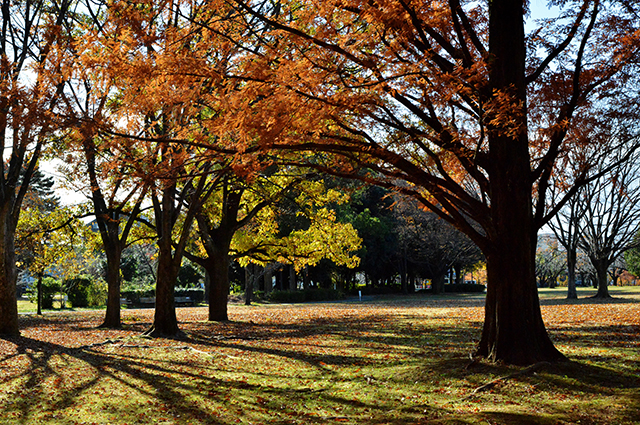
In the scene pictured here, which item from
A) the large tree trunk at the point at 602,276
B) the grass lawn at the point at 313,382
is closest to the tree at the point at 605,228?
the large tree trunk at the point at 602,276

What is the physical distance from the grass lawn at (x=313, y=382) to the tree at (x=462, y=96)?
1059mm

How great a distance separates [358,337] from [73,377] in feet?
23.0

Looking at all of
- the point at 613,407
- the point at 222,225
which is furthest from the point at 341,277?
the point at 613,407

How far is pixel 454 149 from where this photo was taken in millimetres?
7730

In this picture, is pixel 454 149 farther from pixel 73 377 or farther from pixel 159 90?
pixel 73 377

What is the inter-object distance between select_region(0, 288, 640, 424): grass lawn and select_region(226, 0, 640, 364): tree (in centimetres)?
106

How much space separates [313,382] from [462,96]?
4793 mm

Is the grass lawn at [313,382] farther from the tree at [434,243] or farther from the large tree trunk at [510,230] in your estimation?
the tree at [434,243]

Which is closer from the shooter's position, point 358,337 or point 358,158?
point 358,158

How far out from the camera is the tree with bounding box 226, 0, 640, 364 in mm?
6688

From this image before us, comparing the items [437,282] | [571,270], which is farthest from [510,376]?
[437,282]

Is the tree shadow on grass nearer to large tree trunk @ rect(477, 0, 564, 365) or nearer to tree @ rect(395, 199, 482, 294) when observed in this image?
large tree trunk @ rect(477, 0, 564, 365)

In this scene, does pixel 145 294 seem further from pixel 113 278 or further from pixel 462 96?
pixel 462 96

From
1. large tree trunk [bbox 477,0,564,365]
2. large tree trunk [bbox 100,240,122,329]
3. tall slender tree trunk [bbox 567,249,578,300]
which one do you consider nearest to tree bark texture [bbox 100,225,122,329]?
large tree trunk [bbox 100,240,122,329]
